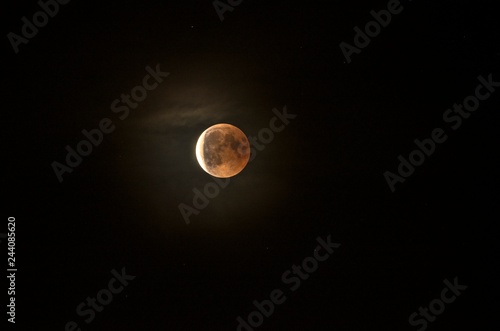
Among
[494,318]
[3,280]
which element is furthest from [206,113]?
[494,318]

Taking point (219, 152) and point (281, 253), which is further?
point (281, 253)

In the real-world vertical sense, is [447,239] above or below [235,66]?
below

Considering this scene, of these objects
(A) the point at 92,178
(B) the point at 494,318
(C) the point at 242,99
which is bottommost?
(B) the point at 494,318

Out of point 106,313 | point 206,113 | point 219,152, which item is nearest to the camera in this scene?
point 219,152

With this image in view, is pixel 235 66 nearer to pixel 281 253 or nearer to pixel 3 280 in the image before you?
pixel 281 253

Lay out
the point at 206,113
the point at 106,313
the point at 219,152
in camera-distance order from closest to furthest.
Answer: the point at 219,152
the point at 206,113
the point at 106,313

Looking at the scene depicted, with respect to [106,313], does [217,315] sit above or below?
below

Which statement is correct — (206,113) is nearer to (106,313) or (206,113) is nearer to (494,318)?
(106,313)

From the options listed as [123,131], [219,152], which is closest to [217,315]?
[219,152]

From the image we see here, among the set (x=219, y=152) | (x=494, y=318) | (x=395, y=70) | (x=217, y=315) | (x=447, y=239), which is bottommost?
(x=494, y=318)
